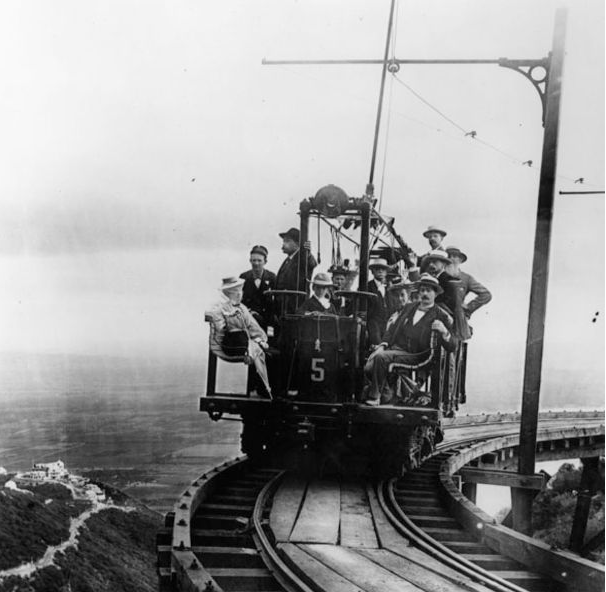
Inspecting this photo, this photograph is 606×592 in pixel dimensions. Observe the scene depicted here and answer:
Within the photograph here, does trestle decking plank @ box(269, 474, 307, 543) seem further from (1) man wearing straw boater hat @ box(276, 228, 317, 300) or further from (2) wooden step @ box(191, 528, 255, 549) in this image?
(1) man wearing straw boater hat @ box(276, 228, 317, 300)

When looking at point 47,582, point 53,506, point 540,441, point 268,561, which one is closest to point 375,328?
point 268,561

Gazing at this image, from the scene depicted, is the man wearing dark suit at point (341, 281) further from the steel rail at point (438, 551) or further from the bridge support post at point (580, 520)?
the bridge support post at point (580, 520)

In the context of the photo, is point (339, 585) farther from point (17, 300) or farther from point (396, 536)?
point (17, 300)

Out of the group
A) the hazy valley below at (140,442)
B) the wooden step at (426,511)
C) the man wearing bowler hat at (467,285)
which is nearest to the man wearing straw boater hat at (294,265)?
the man wearing bowler hat at (467,285)

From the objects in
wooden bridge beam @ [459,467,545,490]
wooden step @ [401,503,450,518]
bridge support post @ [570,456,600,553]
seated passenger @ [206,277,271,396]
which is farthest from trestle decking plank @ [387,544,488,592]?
bridge support post @ [570,456,600,553]

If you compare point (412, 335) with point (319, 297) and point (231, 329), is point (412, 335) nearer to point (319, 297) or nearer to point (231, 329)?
point (319, 297)

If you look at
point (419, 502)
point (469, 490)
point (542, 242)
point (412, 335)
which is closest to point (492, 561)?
point (419, 502)

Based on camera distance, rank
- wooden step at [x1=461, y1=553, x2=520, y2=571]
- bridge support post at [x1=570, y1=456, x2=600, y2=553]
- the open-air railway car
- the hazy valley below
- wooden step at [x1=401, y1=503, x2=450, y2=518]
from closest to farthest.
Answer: wooden step at [x1=461, y1=553, x2=520, y2=571] < wooden step at [x1=401, y1=503, x2=450, y2=518] < the open-air railway car < bridge support post at [x1=570, y1=456, x2=600, y2=553] < the hazy valley below
